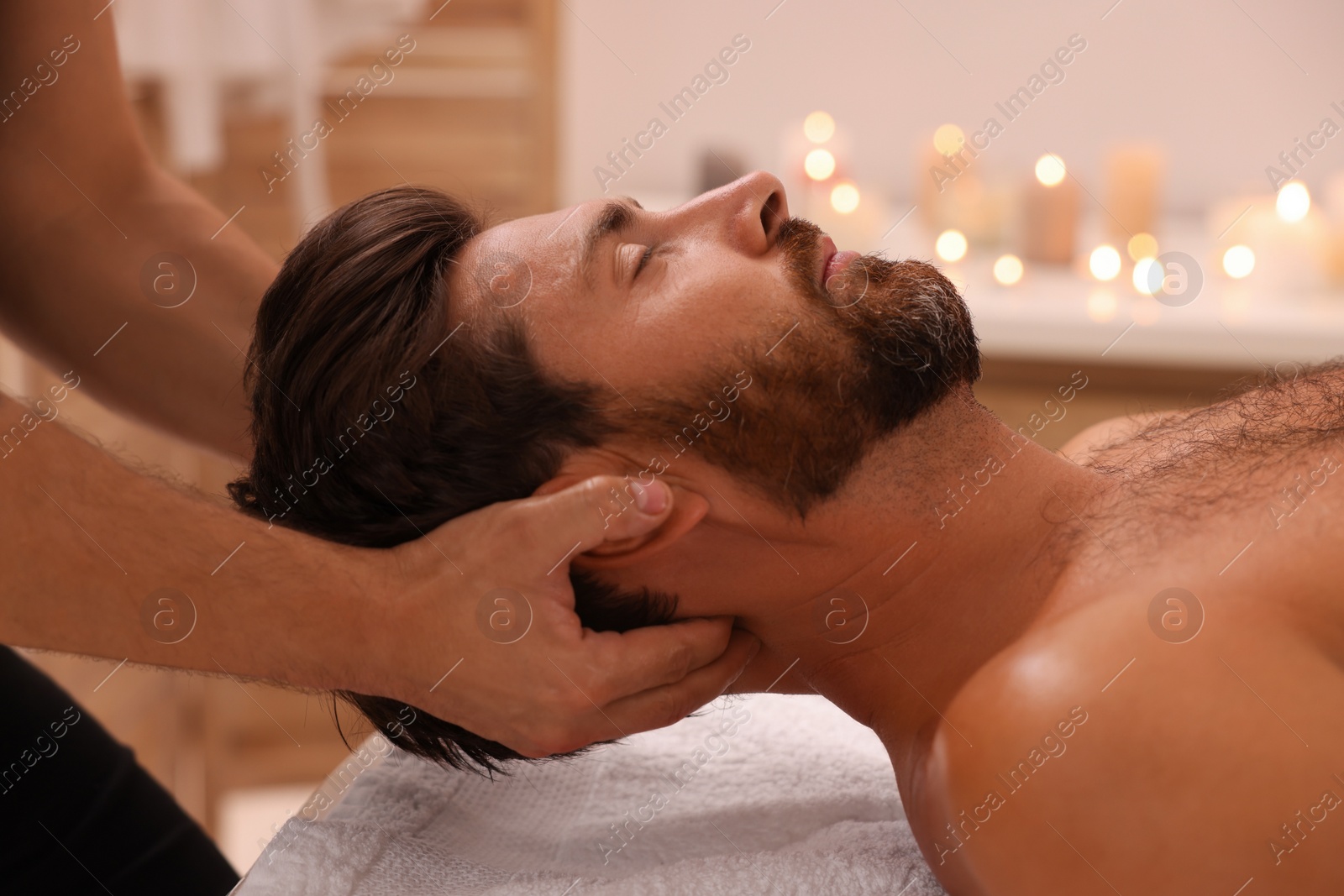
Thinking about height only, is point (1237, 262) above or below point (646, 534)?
below

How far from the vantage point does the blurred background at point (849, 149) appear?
7.50 feet

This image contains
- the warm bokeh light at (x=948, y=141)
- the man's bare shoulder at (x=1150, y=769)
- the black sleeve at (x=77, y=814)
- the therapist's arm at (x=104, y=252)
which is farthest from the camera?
the warm bokeh light at (x=948, y=141)

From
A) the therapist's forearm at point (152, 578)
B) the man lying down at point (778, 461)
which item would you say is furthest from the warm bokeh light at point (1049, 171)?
the therapist's forearm at point (152, 578)

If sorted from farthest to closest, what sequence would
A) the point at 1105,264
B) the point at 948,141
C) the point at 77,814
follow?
the point at 948,141
the point at 1105,264
the point at 77,814

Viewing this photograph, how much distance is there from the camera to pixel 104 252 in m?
1.33

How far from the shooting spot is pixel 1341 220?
2.35 m

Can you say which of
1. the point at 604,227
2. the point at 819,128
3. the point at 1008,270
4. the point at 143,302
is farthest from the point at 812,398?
the point at 819,128

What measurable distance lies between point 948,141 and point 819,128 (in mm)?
334

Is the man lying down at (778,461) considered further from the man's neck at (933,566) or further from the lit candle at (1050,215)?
the lit candle at (1050,215)

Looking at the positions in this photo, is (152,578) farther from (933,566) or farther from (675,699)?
(933,566)

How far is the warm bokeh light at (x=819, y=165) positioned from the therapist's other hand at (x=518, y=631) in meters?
1.83

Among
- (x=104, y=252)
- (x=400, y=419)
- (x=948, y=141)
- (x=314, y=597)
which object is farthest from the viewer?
(x=948, y=141)

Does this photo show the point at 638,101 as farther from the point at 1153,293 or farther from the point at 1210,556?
the point at 1210,556

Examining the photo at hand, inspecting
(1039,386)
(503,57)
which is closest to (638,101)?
(503,57)
